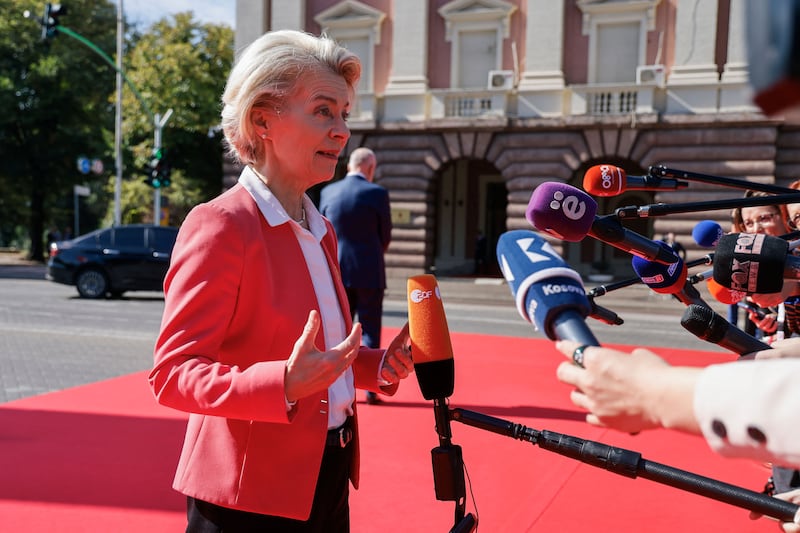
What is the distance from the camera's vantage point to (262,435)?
1.71 meters

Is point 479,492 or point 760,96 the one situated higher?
point 760,96

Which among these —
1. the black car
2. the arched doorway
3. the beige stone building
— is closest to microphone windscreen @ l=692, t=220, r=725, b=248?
the black car

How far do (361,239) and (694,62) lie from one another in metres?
15.0

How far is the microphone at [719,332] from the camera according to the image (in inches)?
53.9

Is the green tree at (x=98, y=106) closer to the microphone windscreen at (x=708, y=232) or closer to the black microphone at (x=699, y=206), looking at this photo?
the microphone windscreen at (x=708, y=232)

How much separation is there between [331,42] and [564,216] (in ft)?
2.89

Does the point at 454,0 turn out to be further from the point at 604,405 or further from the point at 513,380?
the point at 604,405

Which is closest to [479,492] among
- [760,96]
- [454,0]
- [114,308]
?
[760,96]

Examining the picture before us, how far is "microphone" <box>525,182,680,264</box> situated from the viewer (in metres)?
1.39

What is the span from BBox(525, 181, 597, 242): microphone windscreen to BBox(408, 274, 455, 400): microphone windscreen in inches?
11.6

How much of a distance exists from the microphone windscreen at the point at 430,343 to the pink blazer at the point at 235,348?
0.96 ft

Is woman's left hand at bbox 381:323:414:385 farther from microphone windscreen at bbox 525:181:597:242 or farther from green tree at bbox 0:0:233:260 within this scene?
green tree at bbox 0:0:233:260

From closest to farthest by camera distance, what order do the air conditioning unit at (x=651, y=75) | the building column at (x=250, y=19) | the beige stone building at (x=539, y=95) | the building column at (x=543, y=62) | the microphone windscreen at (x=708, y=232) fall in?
the microphone windscreen at (x=708, y=232), the beige stone building at (x=539, y=95), the air conditioning unit at (x=651, y=75), the building column at (x=543, y=62), the building column at (x=250, y=19)

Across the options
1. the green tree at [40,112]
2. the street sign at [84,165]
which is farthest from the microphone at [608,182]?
the green tree at [40,112]
